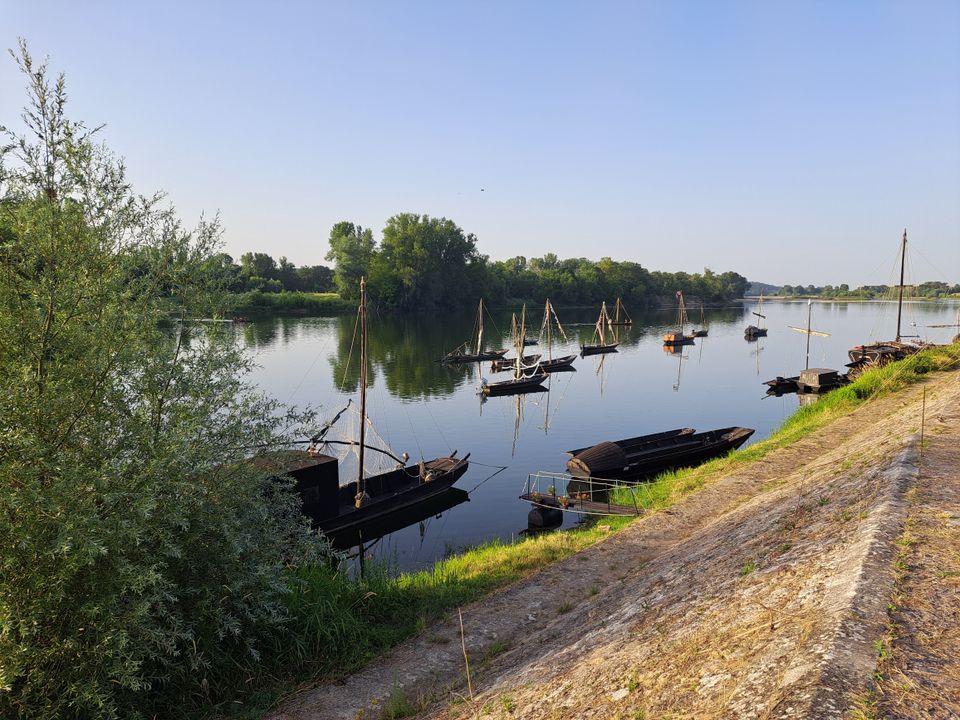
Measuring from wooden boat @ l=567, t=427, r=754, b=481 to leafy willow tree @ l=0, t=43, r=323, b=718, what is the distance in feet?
64.2

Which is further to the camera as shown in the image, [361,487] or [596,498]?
[596,498]

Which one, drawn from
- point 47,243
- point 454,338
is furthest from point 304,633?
point 454,338

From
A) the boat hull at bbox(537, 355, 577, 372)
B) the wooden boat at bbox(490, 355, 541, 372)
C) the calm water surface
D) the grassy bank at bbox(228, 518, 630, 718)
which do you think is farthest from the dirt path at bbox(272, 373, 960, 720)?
the boat hull at bbox(537, 355, 577, 372)

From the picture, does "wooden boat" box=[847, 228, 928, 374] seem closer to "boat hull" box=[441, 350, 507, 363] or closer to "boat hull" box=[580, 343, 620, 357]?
"boat hull" box=[580, 343, 620, 357]

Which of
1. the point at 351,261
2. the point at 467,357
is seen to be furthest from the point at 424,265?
the point at 467,357

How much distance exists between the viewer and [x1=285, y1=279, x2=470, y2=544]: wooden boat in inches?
838

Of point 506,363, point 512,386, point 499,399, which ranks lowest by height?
point 499,399

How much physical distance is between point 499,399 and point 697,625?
46.9 meters

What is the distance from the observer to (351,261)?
459ft

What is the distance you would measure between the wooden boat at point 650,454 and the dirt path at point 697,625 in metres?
12.4

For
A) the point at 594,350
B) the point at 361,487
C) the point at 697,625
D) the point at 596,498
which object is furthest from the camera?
the point at 594,350

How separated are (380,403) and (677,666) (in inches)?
1764

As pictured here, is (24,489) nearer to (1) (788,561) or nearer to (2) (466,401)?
(1) (788,561)

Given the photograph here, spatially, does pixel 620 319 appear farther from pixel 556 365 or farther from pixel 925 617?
pixel 925 617
